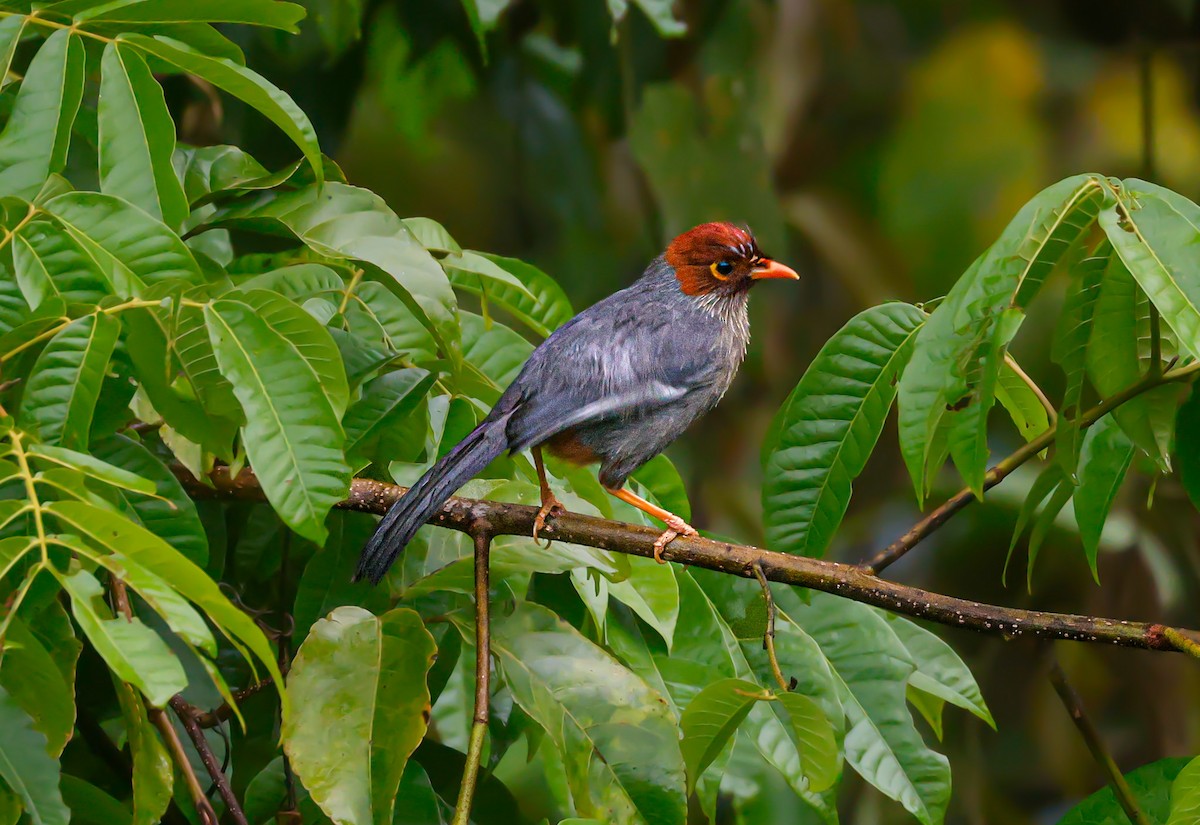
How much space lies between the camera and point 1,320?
2092mm

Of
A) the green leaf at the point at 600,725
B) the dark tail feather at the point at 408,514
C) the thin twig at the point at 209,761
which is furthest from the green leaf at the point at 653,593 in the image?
the thin twig at the point at 209,761

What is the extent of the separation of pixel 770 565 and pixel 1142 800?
89cm

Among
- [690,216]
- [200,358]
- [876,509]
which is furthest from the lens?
[876,509]

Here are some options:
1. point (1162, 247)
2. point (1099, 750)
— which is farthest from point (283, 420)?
point (1099, 750)

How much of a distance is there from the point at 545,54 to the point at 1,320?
4.05 metres

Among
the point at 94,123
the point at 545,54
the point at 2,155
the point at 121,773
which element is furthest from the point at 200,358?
the point at 545,54

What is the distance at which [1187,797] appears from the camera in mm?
1888

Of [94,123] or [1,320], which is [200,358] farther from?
[94,123]

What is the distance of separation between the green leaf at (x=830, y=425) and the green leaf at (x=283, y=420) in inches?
31.7

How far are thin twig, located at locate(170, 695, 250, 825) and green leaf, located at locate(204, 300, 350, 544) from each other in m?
0.81

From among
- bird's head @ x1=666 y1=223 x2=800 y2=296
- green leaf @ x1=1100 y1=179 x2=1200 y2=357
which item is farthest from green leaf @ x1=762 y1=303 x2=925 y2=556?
bird's head @ x1=666 y1=223 x2=800 y2=296

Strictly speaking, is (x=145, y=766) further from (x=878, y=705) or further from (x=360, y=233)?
(x=878, y=705)

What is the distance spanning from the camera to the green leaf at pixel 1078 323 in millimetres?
2035

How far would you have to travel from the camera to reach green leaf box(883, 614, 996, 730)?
2.63 m
